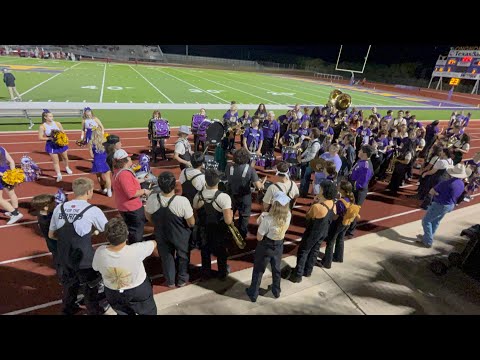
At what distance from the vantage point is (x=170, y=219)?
151 inches

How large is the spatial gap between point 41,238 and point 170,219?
10.7ft

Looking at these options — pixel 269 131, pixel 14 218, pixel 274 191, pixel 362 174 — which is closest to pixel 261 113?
pixel 269 131

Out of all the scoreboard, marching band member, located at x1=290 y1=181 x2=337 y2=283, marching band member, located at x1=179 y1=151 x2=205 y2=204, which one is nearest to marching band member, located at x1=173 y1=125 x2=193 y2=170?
marching band member, located at x1=179 y1=151 x2=205 y2=204

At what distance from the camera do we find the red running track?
163 inches

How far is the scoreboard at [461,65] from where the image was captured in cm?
3259

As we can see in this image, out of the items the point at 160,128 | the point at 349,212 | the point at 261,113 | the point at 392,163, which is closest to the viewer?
the point at 349,212

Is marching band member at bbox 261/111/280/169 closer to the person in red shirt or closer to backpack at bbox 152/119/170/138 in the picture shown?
backpack at bbox 152/119/170/138

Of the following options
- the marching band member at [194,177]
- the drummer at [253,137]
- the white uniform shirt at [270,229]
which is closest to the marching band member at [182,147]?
the marching band member at [194,177]

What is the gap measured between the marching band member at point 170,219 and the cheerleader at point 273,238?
1035 millimetres

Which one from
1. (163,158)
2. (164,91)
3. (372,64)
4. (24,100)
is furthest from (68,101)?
(372,64)

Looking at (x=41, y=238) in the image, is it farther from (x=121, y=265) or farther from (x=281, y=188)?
(x=281, y=188)
